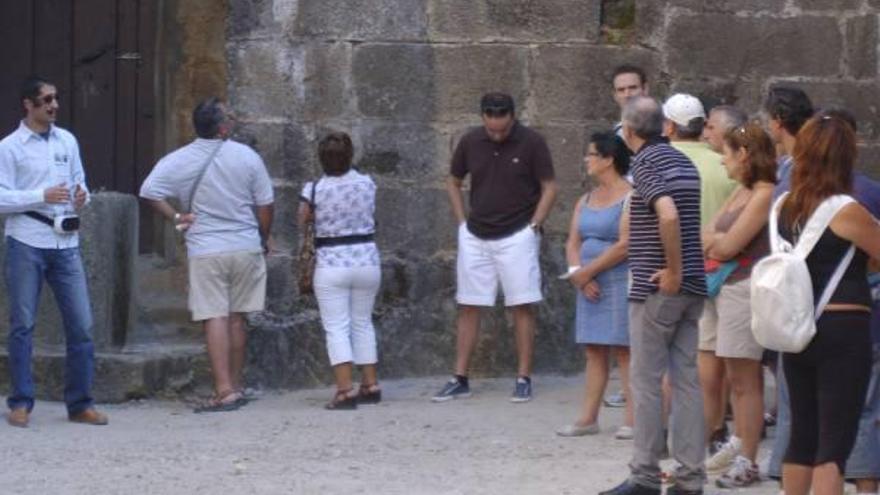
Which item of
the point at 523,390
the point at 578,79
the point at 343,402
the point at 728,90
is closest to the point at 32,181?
the point at 343,402

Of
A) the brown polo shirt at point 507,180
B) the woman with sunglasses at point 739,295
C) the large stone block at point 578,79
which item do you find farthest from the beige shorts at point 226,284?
the woman with sunglasses at point 739,295

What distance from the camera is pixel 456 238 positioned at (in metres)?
11.2

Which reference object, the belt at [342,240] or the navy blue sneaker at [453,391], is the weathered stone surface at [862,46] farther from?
the belt at [342,240]

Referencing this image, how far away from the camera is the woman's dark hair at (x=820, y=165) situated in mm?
6832

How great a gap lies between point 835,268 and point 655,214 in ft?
3.70

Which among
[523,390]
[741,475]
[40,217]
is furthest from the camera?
[523,390]

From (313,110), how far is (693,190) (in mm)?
3694

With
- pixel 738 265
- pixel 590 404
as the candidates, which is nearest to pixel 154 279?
pixel 590 404

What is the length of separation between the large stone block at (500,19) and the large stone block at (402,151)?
56 centimetres

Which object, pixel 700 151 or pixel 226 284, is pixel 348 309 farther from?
pixel 700 151

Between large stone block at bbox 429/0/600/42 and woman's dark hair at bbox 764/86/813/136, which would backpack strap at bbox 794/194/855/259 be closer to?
woman's dark hair at bbox 764/86/813/136

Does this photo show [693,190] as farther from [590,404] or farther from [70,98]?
[70,98]

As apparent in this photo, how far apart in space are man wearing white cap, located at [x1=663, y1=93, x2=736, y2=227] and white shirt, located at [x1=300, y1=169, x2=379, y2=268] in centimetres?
217

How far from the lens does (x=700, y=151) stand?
8.88 meters
